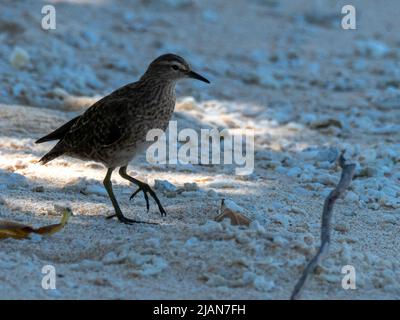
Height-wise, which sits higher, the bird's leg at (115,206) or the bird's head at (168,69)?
the bird's head at (168,69)

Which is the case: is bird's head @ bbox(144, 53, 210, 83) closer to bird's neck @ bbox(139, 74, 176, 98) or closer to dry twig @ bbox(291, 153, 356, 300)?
bird's neck @ bbox(139, 74, 176, 98)

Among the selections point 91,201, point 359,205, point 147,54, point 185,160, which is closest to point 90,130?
point 91,201

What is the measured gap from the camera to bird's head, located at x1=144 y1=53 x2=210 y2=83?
7410mm

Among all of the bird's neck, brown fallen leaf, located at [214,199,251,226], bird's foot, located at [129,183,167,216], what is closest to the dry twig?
brown fallen leaf, located at [214,199,251,226]

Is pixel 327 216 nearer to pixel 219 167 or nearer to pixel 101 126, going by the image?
pixel 101 126

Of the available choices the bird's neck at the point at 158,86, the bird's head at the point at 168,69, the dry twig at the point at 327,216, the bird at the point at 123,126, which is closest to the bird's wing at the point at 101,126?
the bird at the point at 123,126

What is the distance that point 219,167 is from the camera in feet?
28.1

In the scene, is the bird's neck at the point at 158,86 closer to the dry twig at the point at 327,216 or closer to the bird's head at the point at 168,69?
the bird's head at the point at 168,69

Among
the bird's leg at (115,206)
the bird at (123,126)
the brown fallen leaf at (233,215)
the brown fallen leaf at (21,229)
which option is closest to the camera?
the brown fallen leaf at (21,229)

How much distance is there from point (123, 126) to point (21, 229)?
1.23 m

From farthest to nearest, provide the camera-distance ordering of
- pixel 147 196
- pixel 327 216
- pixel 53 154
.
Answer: pixel 53 154
pixel 147 196
pixel 327 216

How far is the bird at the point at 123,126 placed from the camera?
6.96m

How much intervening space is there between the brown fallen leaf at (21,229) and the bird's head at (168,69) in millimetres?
1650

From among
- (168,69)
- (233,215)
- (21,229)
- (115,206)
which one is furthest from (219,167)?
(21,229)
